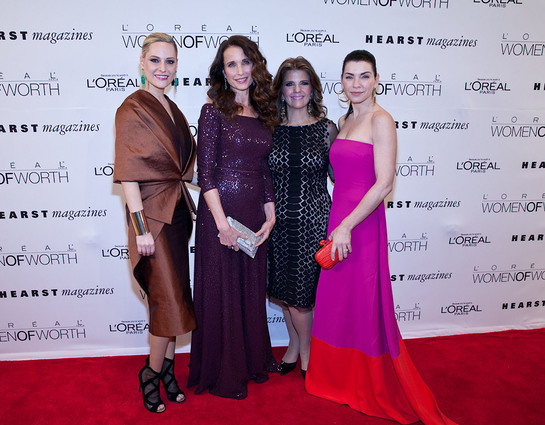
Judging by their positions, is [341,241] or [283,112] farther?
[283,112]

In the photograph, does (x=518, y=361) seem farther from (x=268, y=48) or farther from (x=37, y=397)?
(x=37, y=397)

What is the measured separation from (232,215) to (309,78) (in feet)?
3.06

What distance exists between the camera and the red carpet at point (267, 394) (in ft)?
7.27

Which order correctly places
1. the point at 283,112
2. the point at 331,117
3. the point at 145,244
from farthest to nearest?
1. the point at 331,117
2. the point at 283,112
3. the point at 145,244

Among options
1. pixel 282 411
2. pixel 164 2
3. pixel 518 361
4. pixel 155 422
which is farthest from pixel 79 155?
pixel 518 361

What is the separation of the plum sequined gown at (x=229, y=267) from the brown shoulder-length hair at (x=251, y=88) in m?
0.05

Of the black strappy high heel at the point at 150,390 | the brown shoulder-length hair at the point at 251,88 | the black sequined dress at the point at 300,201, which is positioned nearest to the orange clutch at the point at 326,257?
the black sequined dress at the point at 300,201

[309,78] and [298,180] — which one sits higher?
[309,78]

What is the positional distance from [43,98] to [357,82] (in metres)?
2.05

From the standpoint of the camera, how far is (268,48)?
272 centimetres

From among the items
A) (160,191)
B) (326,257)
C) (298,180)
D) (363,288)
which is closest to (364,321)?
(363,288)

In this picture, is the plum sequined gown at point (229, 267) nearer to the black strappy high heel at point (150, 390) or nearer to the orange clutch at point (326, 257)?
the black strappy high heel at point (150, 390)

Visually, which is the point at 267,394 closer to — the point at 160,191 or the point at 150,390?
the point at 150,390

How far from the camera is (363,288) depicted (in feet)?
7.32
